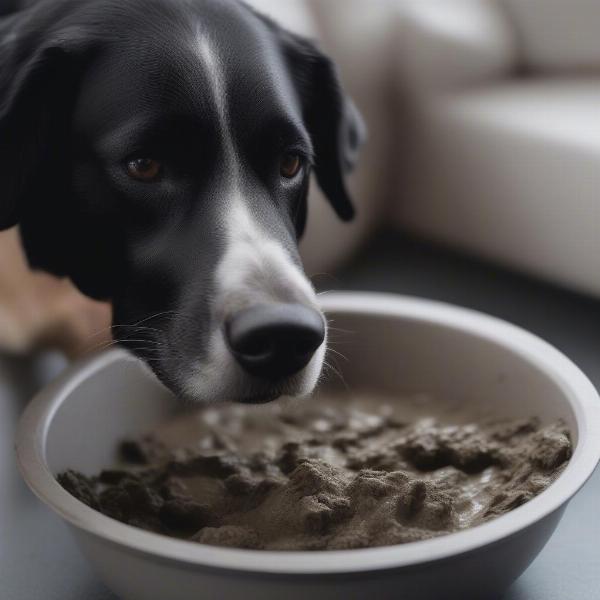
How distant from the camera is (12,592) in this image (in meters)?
1.30

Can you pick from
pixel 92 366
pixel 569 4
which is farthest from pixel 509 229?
pixel 92 366

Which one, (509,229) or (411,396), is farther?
(509,229)

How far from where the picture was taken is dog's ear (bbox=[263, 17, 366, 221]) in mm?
1431

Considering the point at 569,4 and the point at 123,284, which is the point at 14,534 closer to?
the point at 123,284

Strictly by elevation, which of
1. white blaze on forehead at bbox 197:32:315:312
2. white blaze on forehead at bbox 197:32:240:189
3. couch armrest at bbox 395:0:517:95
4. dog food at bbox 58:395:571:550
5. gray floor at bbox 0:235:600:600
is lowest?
gray floor at bbox 0:235:600:600

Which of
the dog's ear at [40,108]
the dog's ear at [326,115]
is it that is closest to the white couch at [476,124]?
the dog's ear at [326,115]

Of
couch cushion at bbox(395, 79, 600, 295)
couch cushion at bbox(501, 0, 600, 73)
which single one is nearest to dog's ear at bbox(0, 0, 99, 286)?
couch cushion at bbox(395, 79, 600, 295)

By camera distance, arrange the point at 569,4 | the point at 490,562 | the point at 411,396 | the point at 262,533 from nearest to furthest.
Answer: the point at 490,562, the point at 262,533, the point at 411,396, the point at 569,4

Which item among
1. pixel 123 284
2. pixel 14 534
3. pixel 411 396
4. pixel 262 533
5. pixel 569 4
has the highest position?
pixel 569 4

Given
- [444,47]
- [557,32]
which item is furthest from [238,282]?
[557,32]

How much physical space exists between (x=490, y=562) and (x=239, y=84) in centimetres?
63

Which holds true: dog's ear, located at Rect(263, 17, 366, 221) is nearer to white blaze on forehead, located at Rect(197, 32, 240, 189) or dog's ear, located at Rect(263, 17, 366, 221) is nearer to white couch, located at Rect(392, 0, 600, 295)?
white blaze on forehead, located at Rect(197, 32, 240, 189)

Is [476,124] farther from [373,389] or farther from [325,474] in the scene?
[325,474]

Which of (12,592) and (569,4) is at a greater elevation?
(569,4)
